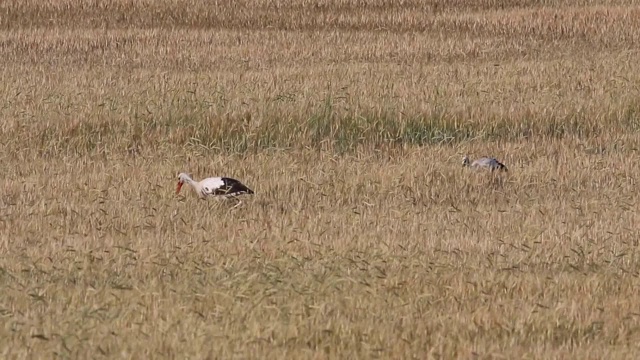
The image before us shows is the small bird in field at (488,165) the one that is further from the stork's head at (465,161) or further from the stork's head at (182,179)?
the stork's head at (182,179)

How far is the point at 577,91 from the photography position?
57.7 ft

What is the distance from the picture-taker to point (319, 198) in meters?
11.4

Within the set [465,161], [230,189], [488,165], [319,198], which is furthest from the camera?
[465,161]

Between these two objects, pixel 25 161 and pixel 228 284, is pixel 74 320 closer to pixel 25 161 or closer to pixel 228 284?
pixel 228 284

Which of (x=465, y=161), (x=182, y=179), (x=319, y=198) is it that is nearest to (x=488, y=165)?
(x=465, y=161)

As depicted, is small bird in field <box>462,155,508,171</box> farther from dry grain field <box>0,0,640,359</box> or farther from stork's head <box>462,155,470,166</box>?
stork's head <box>462,155,470,166</box>

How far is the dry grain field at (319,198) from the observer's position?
22.9ft

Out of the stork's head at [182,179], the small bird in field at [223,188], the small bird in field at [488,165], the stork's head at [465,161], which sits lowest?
the stork's head at [465,161]

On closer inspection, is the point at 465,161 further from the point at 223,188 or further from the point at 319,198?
the point at 223,188

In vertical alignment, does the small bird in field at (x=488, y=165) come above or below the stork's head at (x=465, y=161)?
above

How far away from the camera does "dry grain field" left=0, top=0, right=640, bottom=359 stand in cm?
699

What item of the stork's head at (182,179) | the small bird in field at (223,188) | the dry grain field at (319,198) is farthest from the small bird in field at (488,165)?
the stork's head at (182,179)

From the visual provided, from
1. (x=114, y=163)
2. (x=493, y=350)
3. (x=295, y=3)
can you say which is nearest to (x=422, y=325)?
(x=493, y=350)

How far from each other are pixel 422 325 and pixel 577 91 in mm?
11185
